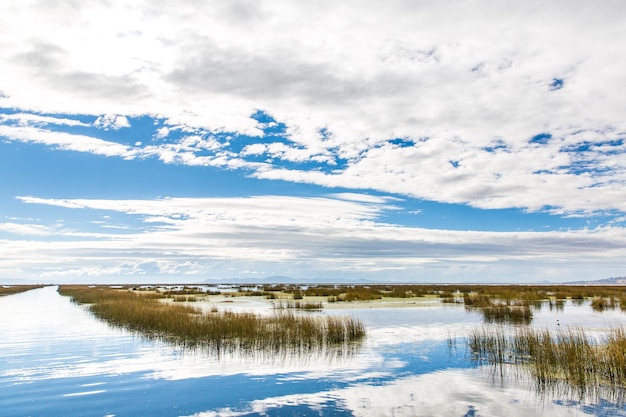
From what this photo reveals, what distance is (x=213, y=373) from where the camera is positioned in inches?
634

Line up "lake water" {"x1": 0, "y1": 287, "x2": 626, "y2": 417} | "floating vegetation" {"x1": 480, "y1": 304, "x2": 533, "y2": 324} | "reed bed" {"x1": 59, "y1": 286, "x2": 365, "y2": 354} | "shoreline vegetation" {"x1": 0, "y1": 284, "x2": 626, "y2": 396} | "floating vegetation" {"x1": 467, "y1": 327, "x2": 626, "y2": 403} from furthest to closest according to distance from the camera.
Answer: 1. "floating vegetation" {"x1": 480, "y1": 304, "x2": 533, "y2": 324}
2. "reed bed" {"x1": 59, "y1": 286, "x2": 365, "y2": 354}
3. "shoreline vegetation" {"x1": 0, "y1": 284, "x2": 626, "y2": 396}
4. "floating vegetation" {"x1": 467, "y1": 327, "x2": 626, "y2": 403}
5. "lake water" {"x1": 0, "y1": 287, "x2": 626, "y2": 417}

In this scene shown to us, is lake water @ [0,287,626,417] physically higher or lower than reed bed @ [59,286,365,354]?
lower

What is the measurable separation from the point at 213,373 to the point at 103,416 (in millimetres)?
4983

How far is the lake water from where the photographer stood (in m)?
→ 11.9

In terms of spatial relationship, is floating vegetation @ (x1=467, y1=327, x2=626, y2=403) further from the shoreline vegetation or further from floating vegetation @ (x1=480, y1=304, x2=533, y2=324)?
floating vegetation @ (x1=480, y1=304, x2=533, y2=324)

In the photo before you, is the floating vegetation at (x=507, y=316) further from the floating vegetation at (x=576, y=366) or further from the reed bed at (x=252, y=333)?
the floating vegetation at (x=576, y=366)

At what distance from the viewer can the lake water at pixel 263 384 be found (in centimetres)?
1187

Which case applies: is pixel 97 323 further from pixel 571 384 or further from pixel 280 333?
pixel 571 384

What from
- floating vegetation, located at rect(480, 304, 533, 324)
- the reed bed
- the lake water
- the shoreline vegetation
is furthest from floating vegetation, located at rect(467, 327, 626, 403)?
floating vegetation, located at rect(480, 304, 533, 324)

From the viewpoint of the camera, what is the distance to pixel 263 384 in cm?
1459

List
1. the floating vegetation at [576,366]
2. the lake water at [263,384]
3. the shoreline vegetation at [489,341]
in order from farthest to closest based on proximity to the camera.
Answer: the shoreline vegetation at [489,341] < the floating vegetation at [576,366] < the lake water at [263,384]

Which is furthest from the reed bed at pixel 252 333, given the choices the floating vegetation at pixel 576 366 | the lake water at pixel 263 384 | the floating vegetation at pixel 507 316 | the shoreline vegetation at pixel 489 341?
the floating vegetation at pixel 507 316

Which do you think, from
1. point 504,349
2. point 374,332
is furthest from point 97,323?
point 504,349

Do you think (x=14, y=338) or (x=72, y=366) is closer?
(x=72, y=366)
